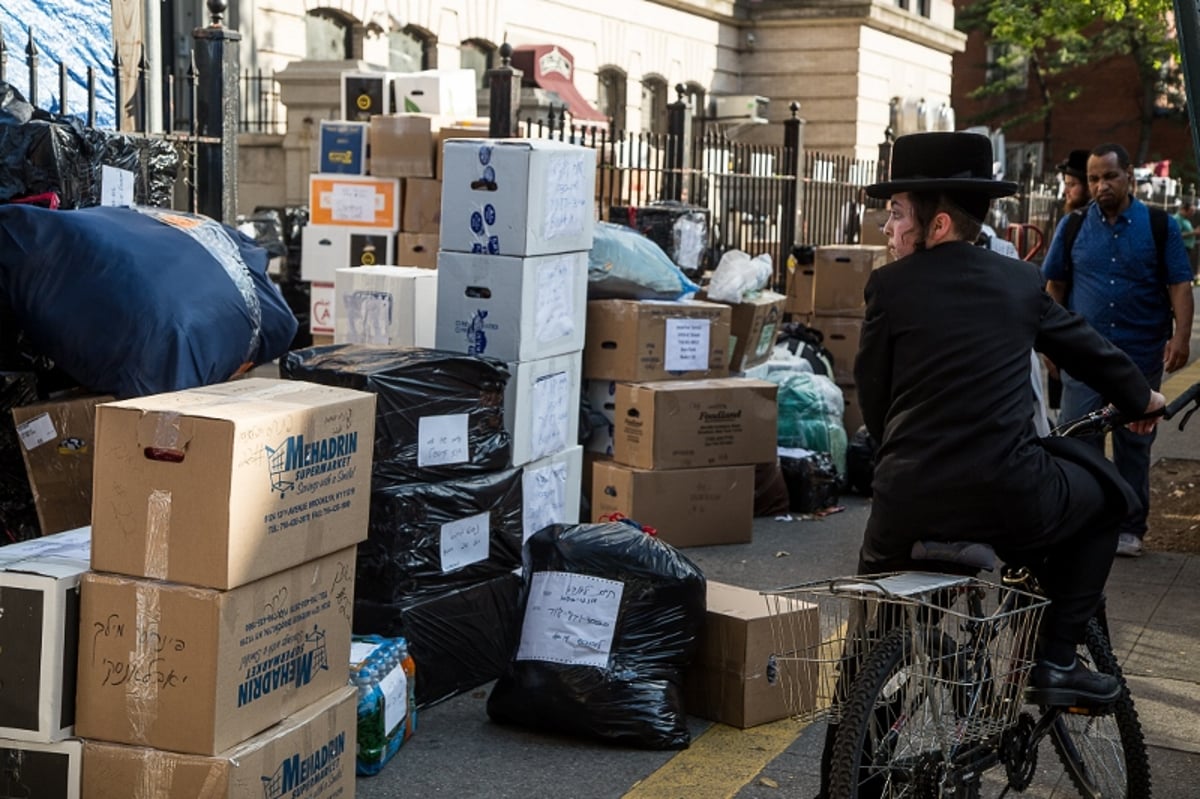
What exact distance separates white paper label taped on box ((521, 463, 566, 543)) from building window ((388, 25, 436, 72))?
1712cm

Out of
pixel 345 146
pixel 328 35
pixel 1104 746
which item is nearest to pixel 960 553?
pixel 1104 746

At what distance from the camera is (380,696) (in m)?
4.65

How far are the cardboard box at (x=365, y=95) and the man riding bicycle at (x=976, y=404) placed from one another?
8.78m

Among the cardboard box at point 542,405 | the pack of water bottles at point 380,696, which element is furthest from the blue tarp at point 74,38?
the pack of water bottles at point 380,696

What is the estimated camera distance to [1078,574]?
3.89 metres

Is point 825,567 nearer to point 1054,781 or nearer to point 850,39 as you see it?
point 1054,781

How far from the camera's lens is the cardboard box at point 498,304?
6285mm

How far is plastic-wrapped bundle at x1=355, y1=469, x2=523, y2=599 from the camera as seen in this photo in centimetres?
510

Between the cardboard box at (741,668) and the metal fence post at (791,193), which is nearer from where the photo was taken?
the cardboard box at (741,668)

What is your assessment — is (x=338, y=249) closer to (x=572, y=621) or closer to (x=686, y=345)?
(x=686, y=345)

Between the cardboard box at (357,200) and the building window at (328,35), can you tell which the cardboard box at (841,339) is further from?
the building window at (328,35)

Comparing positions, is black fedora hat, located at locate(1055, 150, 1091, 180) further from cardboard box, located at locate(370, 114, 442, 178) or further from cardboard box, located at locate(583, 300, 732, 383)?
cardboard box, located at locate(370, 114, 442, 178)

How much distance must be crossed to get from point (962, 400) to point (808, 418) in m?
5.61

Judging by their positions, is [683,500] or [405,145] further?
[405,145]
